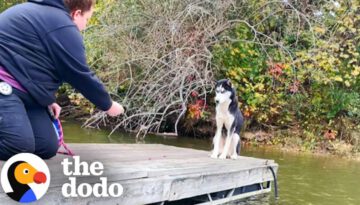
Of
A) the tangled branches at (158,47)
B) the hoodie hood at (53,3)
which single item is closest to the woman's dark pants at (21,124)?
the hoodie hood at (53,3)

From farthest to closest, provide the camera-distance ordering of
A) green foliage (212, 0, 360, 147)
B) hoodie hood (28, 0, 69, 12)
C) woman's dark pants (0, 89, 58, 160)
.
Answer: green foliage (212, 0, 360, 147), hoodie hood (28, 0, 69, 12), woman's dark pants (0, 89, 58, 160)

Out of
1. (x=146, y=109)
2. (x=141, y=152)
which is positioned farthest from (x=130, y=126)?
(x=141, y=152)

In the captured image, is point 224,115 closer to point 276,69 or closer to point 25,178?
point 25,178

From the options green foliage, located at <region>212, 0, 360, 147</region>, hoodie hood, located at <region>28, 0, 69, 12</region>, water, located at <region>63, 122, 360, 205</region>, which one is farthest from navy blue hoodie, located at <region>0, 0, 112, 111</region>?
green foliage, located at <region>212, 0, 360, 147</region>

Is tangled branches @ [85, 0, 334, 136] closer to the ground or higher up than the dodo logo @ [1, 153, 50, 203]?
higher up

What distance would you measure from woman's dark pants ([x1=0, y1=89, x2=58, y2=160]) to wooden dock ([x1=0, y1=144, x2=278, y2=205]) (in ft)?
0.85

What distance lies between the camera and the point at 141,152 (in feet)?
17.7

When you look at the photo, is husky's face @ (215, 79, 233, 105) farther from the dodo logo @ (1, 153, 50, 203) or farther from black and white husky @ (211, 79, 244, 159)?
the dodo logo @ (1, 153, 50, 203)

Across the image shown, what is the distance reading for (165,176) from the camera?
13.6 ft

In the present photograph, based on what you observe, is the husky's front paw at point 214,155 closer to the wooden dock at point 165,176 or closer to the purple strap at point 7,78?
the wooden dock at point 165,176

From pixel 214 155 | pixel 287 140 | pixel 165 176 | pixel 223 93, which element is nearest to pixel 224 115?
pixel 223 93

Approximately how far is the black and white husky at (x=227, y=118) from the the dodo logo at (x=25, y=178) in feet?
11.4

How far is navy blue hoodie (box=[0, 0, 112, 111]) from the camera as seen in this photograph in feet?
9.65

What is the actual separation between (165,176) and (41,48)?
66.6 inches
